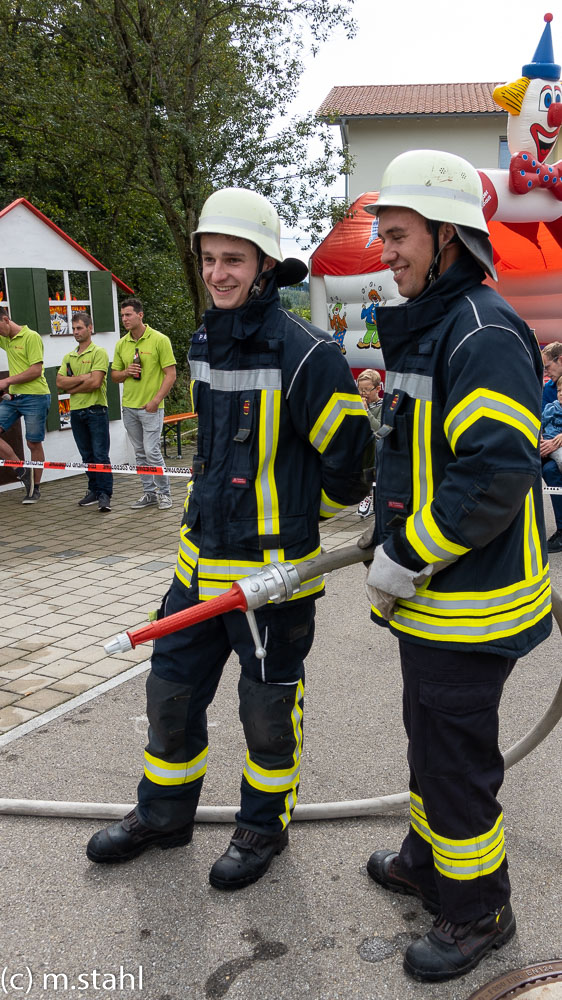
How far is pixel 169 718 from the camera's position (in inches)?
108

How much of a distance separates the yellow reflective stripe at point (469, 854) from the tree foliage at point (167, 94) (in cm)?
1241

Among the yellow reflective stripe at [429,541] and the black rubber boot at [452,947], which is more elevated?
the yellow reflective stripe at [429,541]

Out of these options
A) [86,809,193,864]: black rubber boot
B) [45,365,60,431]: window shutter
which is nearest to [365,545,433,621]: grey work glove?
[86,809,193,864]: black rubber boot

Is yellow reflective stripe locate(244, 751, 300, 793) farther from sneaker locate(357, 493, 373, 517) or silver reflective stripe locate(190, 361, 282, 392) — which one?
sneaker locate(357, 493, 373, 517)

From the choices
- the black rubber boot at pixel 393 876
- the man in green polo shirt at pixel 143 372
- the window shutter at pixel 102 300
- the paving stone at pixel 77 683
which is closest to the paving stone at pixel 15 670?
the paving stone at pixel 77 683

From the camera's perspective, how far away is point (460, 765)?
Result: 2.25 meters

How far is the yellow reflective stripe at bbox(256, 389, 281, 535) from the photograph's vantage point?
2.54 m

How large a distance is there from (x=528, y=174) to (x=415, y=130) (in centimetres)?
2465

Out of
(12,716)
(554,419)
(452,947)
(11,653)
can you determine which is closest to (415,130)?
(554,419)

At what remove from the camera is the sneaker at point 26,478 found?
9.21 metres

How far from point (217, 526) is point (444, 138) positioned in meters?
32.2

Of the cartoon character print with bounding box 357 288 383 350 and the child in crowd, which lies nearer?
the child in crowd

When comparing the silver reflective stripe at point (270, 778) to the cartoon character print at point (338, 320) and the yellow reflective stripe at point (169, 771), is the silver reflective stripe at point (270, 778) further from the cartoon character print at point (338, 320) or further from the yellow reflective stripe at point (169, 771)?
the cartoon character print at point (338, 320)

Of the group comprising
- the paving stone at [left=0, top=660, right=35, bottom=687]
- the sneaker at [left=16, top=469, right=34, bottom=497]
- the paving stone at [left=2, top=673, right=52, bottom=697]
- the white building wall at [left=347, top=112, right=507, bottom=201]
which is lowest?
the sneaker at [left=16, top=469, right=34, bottom=497]
